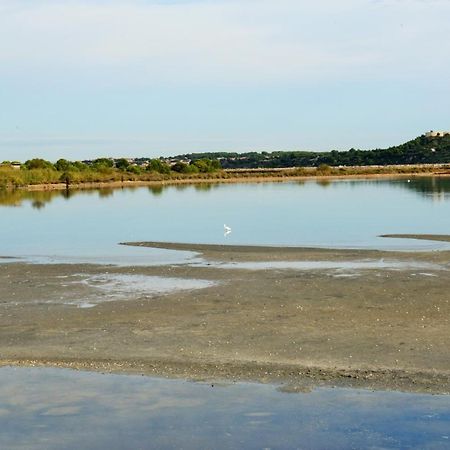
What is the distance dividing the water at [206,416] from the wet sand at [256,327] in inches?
23.8

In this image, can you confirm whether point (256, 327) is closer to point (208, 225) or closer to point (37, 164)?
point (208, 225)

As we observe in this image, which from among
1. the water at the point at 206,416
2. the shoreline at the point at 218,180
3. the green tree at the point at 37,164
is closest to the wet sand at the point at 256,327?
the water at the point at 206,416

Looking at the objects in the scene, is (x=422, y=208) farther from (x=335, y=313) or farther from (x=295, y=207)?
(x=335, y=313)

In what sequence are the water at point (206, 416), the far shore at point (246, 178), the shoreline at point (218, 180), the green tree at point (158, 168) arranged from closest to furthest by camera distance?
the water at point (206, 416)
the shoreline at point (218, 180)
the far shore at point (246, 178)
the green tree at point (158, 168)

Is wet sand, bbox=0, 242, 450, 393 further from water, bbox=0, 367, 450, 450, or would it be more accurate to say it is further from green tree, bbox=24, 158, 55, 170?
green tree, bbox=24, 158, 55, 170

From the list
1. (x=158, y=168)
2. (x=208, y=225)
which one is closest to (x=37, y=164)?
(x=158, y=168)

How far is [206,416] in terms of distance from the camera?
1084 cm

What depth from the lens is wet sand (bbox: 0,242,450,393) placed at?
12.9 meters

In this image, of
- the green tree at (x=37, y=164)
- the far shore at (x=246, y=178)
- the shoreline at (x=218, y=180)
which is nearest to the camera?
the shoreline at (x=218, y=180)

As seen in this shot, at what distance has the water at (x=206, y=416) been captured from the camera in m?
9.92

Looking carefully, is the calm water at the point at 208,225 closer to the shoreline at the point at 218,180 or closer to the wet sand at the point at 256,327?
the wet sand at the point at 256,327

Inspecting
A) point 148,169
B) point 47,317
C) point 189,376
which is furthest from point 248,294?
point 148,169

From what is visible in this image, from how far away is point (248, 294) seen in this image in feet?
65.1

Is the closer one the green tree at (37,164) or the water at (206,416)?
the water at (206,416)
